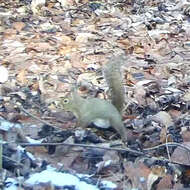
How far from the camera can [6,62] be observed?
538 cm

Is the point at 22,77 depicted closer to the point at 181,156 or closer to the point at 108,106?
the point at 108,106

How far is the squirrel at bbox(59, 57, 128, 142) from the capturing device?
12.5 ft

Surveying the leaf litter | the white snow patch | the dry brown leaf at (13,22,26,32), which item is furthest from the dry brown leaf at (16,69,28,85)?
the white snow patch

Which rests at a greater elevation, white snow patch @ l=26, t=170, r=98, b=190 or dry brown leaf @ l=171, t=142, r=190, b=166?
white snow patch @ l=26, t=170, r=98, b=190

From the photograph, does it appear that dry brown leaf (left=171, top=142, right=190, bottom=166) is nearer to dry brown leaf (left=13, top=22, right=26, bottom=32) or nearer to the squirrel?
the squirrel

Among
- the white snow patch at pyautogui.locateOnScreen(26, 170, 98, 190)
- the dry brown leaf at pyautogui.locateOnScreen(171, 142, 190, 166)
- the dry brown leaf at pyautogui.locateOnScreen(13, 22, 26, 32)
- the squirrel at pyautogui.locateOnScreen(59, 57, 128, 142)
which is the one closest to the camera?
the white snow patch at pyautogui.locateOnScreen(26, 170, 98, 190)

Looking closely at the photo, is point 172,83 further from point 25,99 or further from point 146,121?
point 25,99

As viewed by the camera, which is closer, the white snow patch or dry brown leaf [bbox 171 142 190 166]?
the white snow patch

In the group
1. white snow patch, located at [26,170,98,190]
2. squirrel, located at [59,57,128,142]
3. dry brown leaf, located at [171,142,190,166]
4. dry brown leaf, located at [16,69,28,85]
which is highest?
squirrel, located at [59,57,128,142]

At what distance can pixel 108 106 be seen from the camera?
3811mm

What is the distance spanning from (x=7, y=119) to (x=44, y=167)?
0.80m

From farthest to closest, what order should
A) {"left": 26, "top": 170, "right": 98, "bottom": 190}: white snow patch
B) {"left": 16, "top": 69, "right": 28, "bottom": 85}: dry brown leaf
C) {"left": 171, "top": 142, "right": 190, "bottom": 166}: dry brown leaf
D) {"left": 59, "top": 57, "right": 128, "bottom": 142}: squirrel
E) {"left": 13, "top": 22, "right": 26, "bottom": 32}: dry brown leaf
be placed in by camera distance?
{"left": 13, "top": 22, "right": 26, "bottom": 32}: dry brown leaf → {"left": 16, "top": 69, "right": 28, "bottom": 85}: dry brown leaf → {"left": 59, "top": 57, "right": 128, "bottom": 142}: squirrel → {"left": 171, "top": 142, "right": 190, "bottom": 166}: dry brown leaf → {"left": 26, "top": 170, "right": 98, "bottom": 190}: white snow patch

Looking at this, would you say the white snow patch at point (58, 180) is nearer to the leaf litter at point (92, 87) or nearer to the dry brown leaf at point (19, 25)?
the leaf litter at point (92, 87)

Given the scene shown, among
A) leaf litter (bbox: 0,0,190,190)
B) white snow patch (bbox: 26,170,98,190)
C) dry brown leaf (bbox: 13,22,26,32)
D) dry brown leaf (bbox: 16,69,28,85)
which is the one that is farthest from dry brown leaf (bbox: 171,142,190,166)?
dry brown leaf (bbox: 13,22,26,32)
